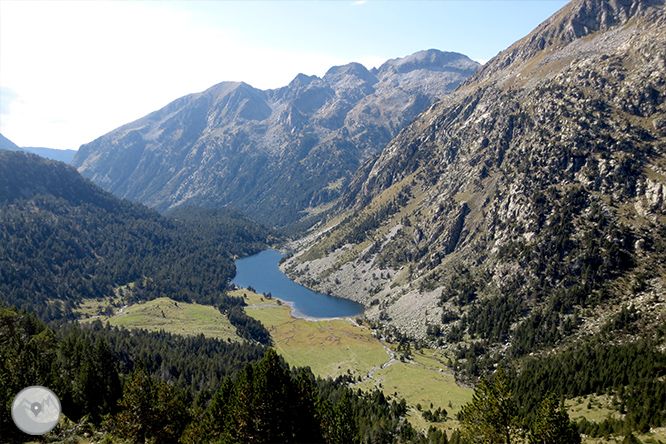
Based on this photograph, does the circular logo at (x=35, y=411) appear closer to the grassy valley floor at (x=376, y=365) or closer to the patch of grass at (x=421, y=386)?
the grassy valley floor at (x=376, y=365)

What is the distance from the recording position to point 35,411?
136ft

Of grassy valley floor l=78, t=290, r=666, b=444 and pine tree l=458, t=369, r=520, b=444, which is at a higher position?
pine tree l=458, t=369, r=520, b=444

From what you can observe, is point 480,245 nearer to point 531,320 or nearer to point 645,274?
point 531,320

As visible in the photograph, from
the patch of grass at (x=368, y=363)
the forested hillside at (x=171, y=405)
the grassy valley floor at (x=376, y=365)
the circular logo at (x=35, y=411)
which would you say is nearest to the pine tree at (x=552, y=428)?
the forested hillside at (x=171, y=405)

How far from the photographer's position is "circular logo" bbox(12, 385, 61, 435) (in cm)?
3900

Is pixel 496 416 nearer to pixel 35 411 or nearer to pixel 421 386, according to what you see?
pixel 35 411

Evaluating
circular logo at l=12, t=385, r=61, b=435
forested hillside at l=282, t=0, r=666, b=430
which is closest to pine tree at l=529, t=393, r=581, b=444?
forested hillside at l=282, t=0, r=666, b=430

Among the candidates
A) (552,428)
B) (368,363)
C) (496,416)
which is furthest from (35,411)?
(368,363)

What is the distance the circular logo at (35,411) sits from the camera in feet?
128

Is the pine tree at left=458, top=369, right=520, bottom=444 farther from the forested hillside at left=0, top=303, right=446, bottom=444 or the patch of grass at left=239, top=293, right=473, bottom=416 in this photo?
the patch of grass at left=239, top=293, right=473, bottom=416

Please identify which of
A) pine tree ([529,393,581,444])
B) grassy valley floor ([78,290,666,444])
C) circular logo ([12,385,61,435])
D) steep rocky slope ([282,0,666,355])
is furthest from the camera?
steep rocky slope ([282,0,666,355])

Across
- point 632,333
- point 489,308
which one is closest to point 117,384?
point 632,333

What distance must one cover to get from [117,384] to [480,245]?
172783 millimetres

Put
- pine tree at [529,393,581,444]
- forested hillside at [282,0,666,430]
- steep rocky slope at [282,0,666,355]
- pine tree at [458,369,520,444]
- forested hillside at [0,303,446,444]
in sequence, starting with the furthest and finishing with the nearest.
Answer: steep rocky slope at [282,0,666,355], forested hillside at [282,0,666,430], pine tree at [458,369,520,444], forested hillside at [0,303,446,444], pine tree at [529,393,581,444]
